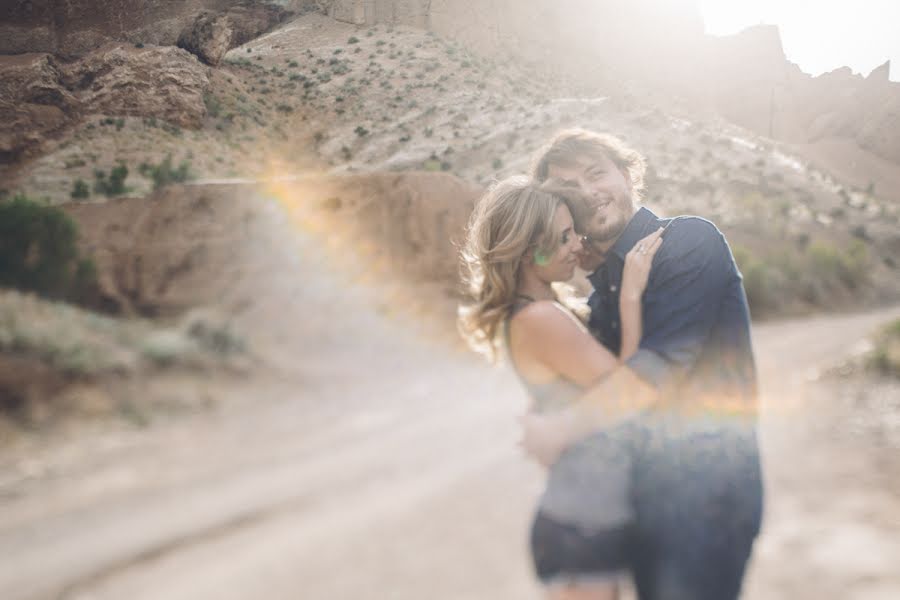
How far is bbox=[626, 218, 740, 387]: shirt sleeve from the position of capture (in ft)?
7.22

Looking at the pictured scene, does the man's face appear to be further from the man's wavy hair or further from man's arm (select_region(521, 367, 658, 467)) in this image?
man's arm (select_region(521, 367, 658, 467))

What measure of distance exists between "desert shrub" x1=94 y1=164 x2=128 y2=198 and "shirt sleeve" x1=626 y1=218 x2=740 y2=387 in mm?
32001

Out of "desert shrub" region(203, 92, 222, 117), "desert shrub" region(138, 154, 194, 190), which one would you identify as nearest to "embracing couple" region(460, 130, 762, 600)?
"desert shrub" region(138, 154, 194, 190)

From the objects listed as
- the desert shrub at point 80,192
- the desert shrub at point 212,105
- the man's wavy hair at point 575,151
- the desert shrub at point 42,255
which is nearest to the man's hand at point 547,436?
the man's wavy hair at point 575,151

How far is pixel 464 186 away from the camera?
28.5 m

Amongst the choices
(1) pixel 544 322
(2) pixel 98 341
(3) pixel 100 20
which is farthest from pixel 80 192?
(3) pixel 100 20

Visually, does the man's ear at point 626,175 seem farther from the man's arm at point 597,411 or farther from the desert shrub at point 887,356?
the desert shrub at point 887,356

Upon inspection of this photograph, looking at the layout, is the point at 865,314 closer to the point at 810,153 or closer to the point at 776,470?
the point at 776,470

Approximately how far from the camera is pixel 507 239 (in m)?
2.50

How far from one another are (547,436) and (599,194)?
3.12 feet

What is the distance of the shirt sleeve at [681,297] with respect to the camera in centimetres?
220

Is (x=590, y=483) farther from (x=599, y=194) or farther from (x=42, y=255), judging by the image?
(x=42, y=255)

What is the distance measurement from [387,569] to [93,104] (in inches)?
1812

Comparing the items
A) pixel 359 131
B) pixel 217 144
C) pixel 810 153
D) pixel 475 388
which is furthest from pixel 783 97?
pixel 475 388
